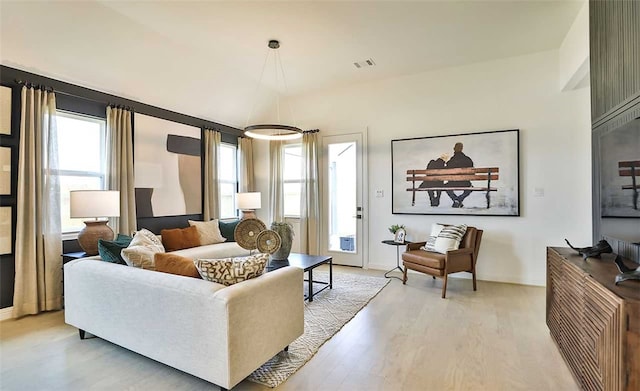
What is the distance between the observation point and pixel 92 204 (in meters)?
3.26

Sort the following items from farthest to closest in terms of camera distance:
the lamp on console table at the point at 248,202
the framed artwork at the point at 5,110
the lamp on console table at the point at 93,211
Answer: the lamp on console table at the point at 248,202, the lamp on console table at the point at 93,211, the framed artwork at the point at 5,110

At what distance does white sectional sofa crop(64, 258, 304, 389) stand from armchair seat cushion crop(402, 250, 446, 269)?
6.82ft

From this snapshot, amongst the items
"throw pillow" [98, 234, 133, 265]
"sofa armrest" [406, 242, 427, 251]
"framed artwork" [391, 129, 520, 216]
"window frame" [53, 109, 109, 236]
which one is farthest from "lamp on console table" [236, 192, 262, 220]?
"throw pillow" [98, 234, 133, 265]

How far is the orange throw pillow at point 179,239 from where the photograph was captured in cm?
428

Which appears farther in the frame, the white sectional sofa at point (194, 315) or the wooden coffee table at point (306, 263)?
the wooden coffee table at point (306, 263)

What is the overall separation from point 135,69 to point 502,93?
16.1ft

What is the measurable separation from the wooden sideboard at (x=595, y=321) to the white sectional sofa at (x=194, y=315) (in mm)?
1778

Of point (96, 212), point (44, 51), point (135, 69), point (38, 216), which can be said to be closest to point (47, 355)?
point (96, 212)

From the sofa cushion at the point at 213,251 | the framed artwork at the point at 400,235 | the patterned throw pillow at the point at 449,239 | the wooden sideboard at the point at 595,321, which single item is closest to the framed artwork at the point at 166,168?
the sofa cushion at the point at 213,251

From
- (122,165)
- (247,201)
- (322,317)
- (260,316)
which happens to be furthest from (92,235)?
(322,317)

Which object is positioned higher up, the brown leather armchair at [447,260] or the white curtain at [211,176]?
the white curtain at [211,176]

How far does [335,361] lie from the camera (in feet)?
7.64

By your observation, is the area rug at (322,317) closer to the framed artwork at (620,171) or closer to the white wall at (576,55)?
the framed artwork at (620,171)

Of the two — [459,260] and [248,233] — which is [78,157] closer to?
[248,233]
